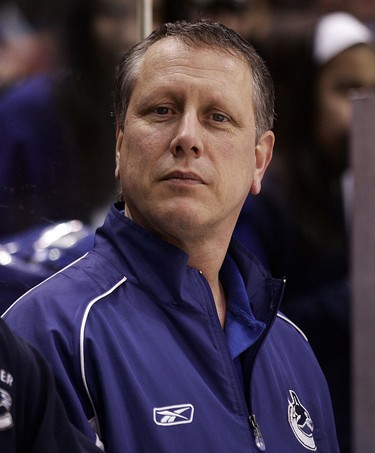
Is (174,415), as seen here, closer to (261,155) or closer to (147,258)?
(147,258)

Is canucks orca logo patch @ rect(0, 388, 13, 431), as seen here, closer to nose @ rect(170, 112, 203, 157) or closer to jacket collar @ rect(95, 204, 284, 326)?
jacket collar @ rect(95, 204, 284, 326)

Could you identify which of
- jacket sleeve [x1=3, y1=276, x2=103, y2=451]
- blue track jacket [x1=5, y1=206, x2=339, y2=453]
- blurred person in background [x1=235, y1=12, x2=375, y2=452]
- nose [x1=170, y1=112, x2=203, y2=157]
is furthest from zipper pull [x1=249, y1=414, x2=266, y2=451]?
blurred person in background [x1=235, y1=12, x2=375, y2=452]

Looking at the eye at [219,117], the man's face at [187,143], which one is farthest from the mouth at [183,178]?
the eye at [219,117]

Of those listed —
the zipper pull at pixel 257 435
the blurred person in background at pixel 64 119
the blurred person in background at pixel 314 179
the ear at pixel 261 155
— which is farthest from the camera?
the blurred person in background at pixel 314 179

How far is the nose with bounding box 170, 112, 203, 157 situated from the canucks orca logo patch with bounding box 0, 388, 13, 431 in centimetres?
56

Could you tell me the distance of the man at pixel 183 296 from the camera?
1351 mm

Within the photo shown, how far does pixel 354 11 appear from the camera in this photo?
9.93 ft

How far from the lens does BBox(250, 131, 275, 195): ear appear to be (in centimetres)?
170

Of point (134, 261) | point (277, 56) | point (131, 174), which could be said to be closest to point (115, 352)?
point (134, 261)

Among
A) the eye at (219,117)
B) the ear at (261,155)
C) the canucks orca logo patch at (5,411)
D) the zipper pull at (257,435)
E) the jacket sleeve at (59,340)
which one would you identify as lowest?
the zipper pull at (257,435)

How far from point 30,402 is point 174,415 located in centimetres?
33

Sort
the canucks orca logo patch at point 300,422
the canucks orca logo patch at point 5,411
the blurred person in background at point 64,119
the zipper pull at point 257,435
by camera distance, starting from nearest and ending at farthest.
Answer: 1. the canucks orca logo patch at point 5,411
2. the zipper pull at point 257,435
3. the canucks orca logo patch at point 300,422
4. the blurred person in background at point 64,119

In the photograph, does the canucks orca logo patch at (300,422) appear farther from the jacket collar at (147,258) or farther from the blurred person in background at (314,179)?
the blurred person in background at (314,179)

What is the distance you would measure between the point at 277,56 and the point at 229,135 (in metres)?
1.31
